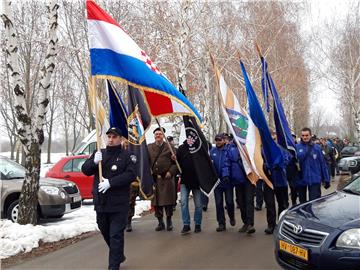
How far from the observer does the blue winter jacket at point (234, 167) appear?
25.7 feet

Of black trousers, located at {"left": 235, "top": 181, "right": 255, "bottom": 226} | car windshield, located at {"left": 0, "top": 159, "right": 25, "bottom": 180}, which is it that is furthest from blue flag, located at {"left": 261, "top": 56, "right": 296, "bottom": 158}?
car windshield, located at {"left": 0, "top": 159, "right": 25, "bottom": 180}

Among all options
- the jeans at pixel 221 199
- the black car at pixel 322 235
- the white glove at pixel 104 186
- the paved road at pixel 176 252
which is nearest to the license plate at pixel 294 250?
the black car at pixel 322 235

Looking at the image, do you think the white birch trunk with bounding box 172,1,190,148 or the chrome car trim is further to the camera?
the white birch trunk with bounding box 172,1,190,148

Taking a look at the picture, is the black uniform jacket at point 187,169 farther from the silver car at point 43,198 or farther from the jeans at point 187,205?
the silver car at point 43,198

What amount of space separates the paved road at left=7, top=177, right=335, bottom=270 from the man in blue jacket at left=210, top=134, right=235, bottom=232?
271 millimetres

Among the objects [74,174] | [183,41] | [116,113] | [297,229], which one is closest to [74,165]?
[74,174]

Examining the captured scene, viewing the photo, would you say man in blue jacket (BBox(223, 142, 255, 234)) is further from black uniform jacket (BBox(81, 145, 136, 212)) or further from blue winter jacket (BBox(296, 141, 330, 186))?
black uniform jacket (BBox(81, 145, 136, 212))

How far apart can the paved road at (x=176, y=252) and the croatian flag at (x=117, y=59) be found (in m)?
2.15

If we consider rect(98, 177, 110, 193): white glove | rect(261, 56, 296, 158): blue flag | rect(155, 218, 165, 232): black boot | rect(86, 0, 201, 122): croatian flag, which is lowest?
rect(155, 218, 165, 232): black boot

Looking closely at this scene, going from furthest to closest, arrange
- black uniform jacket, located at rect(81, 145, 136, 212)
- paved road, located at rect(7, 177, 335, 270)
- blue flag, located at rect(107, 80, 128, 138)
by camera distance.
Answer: blue flag, located at rect(107, 80, 128, 138)
paved road, located at rect(7, 177, 335, 270)
black uniform jacket, located at rect(81, 145, 136, 212)

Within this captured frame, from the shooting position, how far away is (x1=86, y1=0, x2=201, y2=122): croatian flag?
6414mm

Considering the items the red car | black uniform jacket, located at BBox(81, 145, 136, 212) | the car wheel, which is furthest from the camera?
the red car

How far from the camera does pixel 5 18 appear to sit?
25.5ft

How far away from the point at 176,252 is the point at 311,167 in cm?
295
